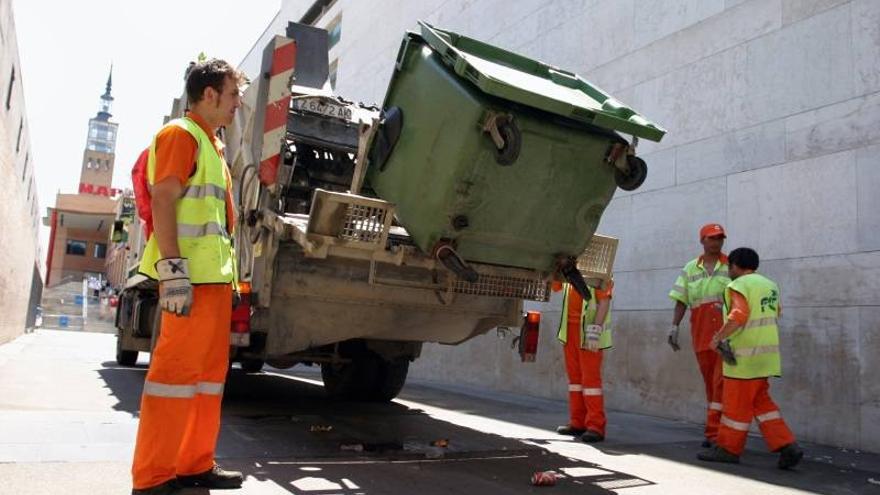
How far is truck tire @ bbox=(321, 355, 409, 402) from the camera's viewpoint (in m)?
6.46

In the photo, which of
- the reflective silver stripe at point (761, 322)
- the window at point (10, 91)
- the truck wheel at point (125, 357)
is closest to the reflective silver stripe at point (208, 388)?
the reflective silver stripe at point (761, 322)

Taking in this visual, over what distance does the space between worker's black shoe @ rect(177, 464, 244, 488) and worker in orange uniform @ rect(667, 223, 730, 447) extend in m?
3.66

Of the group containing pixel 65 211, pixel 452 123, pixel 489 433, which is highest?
pixel 65 211

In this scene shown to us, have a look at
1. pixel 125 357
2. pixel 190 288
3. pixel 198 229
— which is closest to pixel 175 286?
pixel 190 288

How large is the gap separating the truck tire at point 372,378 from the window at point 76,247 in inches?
2295

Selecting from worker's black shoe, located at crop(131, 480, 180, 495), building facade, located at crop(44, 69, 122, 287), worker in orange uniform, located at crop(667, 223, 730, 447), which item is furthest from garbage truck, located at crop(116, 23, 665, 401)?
building facade, located at crop(44, 69, 122, 287)

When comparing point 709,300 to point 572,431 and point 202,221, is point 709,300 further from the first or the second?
point 202,221

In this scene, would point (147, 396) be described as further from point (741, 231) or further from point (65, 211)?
point (65, 211)

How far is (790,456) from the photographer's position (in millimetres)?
4391

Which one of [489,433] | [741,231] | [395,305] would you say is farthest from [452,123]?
[741,231]

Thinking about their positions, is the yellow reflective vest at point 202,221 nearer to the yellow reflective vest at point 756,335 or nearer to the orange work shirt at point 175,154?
the orange work shirt at point 175,154

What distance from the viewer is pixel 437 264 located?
4078mm

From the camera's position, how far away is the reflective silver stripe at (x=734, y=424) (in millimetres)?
4523

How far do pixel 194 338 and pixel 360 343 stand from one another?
131 inches
